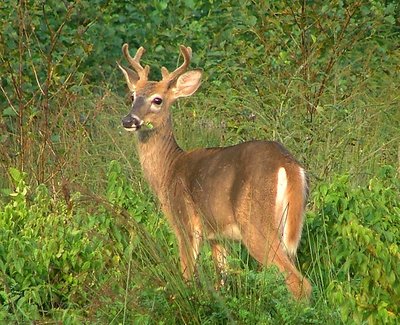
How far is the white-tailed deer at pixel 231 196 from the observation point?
7422 millimetres

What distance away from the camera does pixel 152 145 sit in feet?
30.0

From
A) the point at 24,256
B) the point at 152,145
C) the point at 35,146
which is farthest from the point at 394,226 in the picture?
the point at 35,146

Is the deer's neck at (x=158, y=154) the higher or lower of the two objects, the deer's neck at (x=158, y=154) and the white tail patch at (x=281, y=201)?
the lower

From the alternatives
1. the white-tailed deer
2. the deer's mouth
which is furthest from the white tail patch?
the deer's mouth

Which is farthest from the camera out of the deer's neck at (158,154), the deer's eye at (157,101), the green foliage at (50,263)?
the deer's eye at (157,101)

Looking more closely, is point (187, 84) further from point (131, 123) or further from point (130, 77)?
point (131, 123)

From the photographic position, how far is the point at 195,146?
10211 mm

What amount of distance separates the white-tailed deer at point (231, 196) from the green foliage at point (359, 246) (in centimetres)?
15

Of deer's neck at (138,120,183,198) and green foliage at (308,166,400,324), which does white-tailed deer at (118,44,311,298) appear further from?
green foliage at (308,166,400,324)

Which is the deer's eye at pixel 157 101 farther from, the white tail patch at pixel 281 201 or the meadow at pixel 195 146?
the white tail patch at pixel 281 201

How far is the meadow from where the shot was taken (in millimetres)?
6199

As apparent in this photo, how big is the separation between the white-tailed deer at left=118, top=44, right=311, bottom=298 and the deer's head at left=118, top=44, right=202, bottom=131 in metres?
0.01

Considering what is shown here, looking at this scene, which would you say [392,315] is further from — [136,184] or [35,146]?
[35,146]

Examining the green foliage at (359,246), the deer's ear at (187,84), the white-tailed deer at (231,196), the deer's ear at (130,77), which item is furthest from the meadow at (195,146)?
the deer's ear at (187,84)
